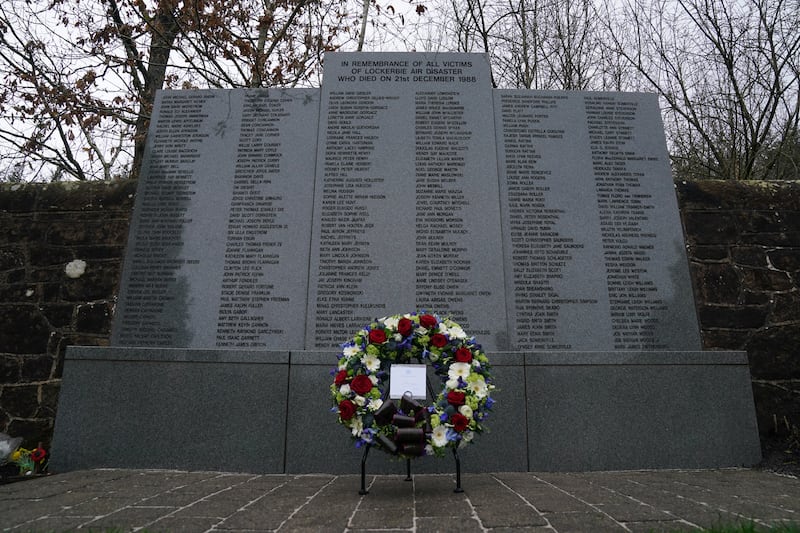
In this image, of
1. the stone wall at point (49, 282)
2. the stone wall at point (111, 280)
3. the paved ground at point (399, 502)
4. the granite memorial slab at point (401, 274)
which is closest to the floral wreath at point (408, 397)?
the paved ground at point (399, 502)

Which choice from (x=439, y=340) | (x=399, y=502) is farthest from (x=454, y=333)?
(x=399, y=502)

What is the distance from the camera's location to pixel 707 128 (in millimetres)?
10555

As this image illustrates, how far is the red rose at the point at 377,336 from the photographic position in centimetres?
372

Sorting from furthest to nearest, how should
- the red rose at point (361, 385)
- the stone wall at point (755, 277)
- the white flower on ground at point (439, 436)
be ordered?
the stone wall at point (755, 277), the red rose at point (361, 385), the white flower on ground at point (439, 436)

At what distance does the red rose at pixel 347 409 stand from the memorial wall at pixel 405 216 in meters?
1.85

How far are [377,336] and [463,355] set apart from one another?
2.34 ft

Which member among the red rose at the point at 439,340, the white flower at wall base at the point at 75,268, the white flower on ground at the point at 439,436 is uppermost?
the white flower at wall base at the point at 75,268

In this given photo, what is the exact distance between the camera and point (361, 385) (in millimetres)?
3549

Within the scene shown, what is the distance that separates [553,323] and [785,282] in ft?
10.8

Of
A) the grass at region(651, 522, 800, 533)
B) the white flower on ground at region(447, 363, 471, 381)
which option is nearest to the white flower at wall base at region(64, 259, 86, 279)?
the white flower on ground at region(447, 363, 471, 381)

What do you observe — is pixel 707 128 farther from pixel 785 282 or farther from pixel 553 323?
pixel 553 323

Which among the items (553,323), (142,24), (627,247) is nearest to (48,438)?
(553,323)

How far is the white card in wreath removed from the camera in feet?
11.8

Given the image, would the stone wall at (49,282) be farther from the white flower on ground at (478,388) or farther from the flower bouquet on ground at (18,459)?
the white flower on ground at (478,388)
